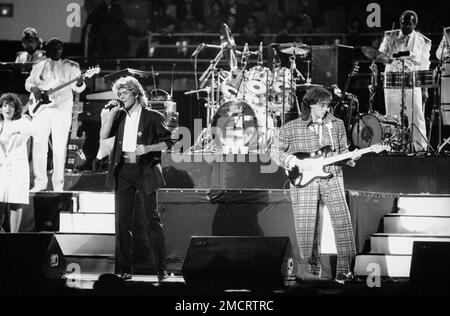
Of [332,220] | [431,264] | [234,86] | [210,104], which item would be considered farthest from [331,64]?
[431,264]

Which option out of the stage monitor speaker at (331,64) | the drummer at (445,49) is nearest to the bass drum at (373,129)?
the stage monitor speaker at (331,64)

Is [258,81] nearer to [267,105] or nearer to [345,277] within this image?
[267,105]

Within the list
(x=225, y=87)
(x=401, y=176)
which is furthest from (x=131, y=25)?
(x=401, y=176)

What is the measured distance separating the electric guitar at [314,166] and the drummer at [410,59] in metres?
3.86

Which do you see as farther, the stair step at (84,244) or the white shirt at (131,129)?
the stair step at (84,244)

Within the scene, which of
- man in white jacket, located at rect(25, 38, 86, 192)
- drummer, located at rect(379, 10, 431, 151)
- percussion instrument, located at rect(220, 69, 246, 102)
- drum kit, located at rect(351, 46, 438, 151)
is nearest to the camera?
man in white jacket, located at rect(25, 38, 86, 192)

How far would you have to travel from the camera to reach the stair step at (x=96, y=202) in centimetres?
995

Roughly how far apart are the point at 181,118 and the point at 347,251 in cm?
654

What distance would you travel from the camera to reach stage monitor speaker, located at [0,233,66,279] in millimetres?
7406

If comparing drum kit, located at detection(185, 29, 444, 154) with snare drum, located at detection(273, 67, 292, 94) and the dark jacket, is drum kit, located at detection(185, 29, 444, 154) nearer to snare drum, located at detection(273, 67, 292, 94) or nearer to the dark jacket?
snare drum, located at detection(273, 67, 292, 94)

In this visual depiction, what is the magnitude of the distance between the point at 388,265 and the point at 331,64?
4136 millimetres

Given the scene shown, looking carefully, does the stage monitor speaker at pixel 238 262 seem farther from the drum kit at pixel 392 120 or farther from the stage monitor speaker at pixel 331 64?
the stage monitor speaker at pixel 331 64

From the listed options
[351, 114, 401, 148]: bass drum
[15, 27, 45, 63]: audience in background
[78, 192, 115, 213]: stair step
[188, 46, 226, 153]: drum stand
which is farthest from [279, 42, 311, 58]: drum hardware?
[78, 192, 115, 213]: stair step

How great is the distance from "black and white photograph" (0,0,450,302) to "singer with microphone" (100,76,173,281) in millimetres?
19
